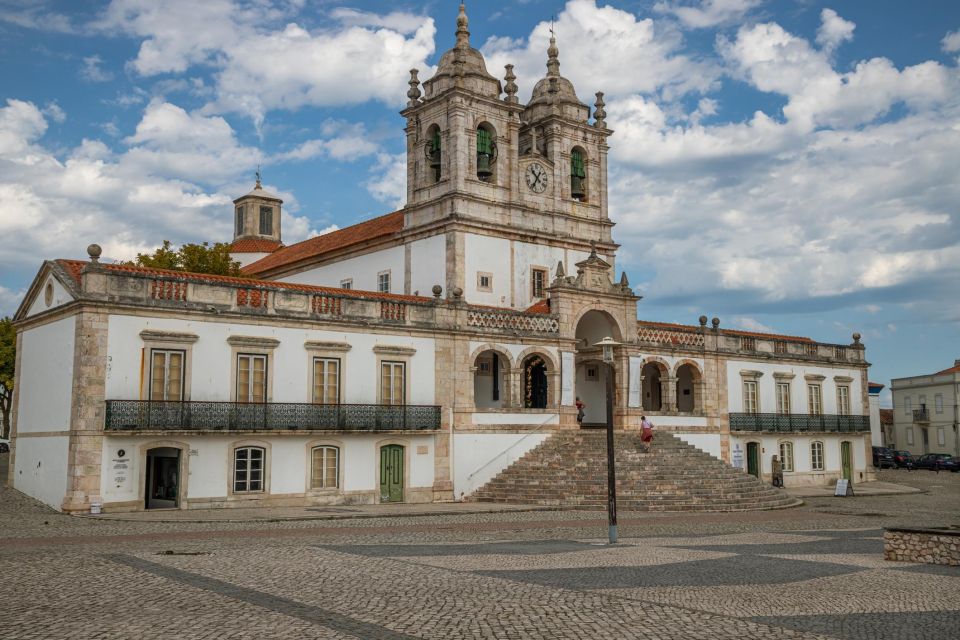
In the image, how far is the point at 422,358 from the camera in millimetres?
28734

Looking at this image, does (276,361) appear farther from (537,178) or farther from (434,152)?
(537,178)

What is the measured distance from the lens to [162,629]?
893 cm

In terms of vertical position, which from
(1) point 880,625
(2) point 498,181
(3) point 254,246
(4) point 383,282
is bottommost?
(1) point 880,625

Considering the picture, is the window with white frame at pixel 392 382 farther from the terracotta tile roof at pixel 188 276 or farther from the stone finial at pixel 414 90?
the stone finial at pixel 414 90

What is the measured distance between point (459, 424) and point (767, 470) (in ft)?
48.7

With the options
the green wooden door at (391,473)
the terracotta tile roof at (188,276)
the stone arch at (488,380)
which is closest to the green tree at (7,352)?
the terracotta tile roof at (188,276)

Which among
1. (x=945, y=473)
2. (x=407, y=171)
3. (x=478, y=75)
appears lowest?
(x=945, y=473)

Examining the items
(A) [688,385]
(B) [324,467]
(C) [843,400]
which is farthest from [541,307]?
(C) [843,400]

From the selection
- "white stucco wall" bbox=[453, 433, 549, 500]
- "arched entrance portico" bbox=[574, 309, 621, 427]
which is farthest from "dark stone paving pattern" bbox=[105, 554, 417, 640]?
"arched entrance portico" bbox=[574, 309, 621, 427]

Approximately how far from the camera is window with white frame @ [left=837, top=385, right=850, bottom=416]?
4116 centimetres

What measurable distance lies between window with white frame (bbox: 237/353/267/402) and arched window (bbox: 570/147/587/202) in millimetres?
17922

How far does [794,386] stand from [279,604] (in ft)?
107

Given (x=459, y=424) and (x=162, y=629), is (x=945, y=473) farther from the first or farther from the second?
(x=162, y=629)

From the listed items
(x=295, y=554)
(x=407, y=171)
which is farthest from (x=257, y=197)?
(x=295, y=554)
